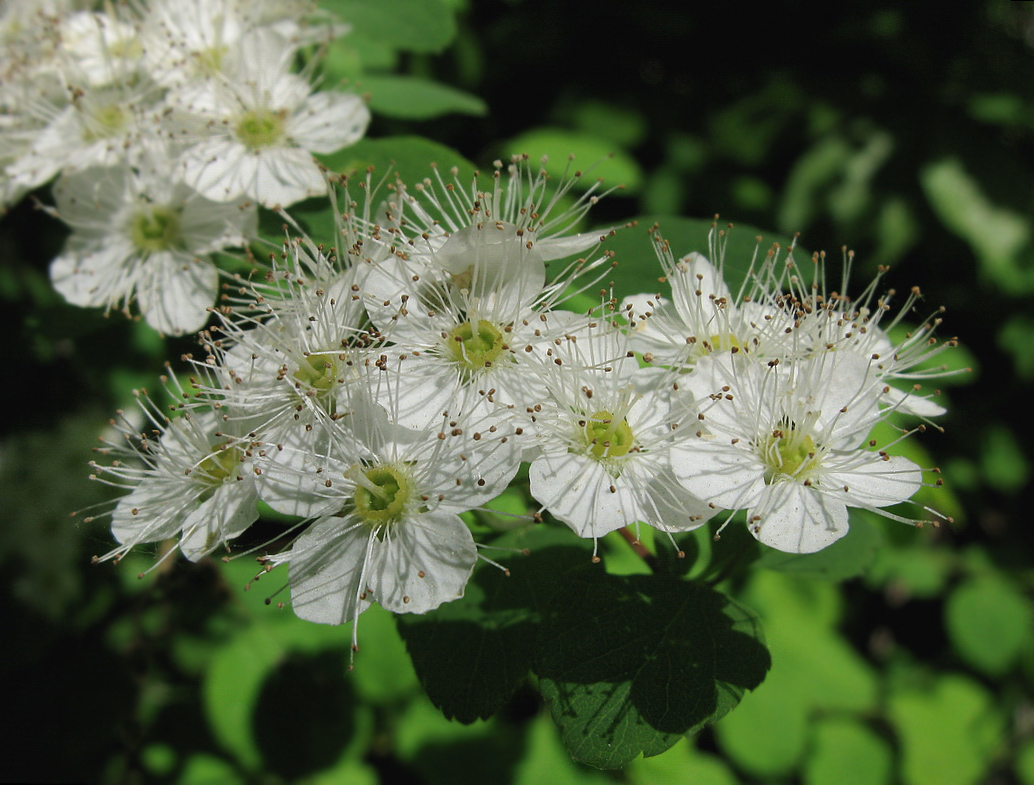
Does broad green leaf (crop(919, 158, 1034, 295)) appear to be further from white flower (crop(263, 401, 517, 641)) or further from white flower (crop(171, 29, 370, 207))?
white flower (crop(263, 401, 517, 641))

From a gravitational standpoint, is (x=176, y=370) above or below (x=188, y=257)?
below

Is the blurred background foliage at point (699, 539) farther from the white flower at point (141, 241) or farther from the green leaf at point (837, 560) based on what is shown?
the white flower at point (141, 241)

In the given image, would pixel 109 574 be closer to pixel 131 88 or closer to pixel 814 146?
pixel 131 88

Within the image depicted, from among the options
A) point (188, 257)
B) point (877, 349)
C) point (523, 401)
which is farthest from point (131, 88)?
point (877, 349)

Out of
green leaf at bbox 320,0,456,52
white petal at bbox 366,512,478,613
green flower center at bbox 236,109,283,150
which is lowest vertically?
white petal at bbox 366,512,478,613

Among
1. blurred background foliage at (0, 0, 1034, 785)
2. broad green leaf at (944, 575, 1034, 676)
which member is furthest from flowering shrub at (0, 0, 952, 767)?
broad green leaf at (944, 575, 1034, 676)

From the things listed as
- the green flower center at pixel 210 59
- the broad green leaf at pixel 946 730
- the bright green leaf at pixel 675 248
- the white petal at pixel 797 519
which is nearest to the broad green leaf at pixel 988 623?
the broad green leaf at pixel 946 730

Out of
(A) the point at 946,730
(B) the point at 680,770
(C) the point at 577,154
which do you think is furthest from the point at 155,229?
(A) the point at 946,730
